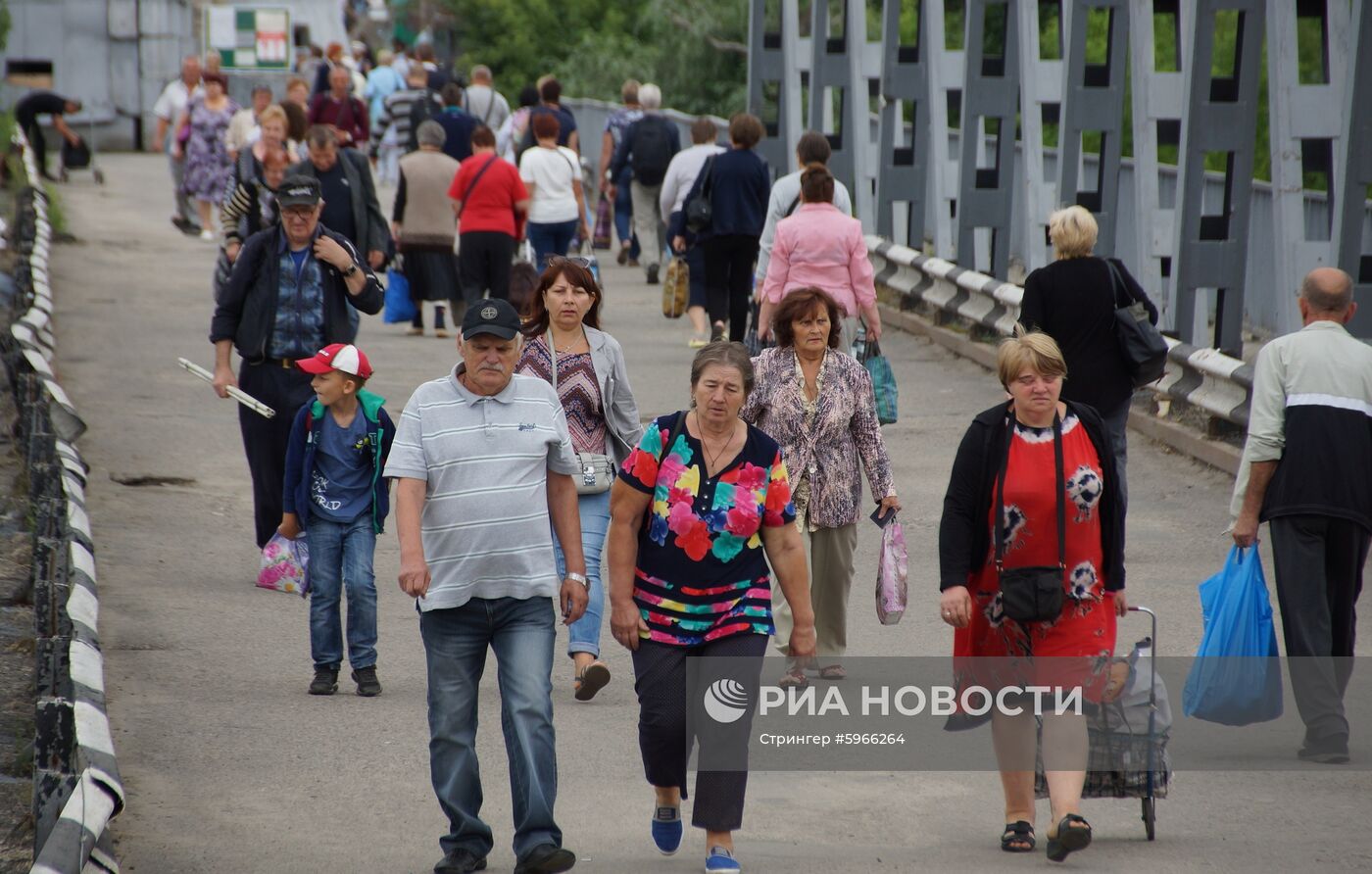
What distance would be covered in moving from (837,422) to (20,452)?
585 centimetres

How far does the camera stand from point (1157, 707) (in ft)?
20.3

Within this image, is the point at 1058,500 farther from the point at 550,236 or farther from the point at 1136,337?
the point at 550,236

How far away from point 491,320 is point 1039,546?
179cm

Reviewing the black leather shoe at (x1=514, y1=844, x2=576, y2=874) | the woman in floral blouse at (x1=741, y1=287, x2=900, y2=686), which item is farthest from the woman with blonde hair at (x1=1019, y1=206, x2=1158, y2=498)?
the black leather shoe at (x1=514, y1=844, x2=576, y2=874)

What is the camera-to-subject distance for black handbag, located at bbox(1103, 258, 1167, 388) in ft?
29.4

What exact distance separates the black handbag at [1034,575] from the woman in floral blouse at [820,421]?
5.32ft

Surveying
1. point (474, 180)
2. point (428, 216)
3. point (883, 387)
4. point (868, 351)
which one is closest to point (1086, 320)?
point (883, 387)

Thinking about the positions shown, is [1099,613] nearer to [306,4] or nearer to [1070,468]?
[1070,468]

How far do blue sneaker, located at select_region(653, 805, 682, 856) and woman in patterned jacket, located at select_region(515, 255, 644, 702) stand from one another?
171 centimetres

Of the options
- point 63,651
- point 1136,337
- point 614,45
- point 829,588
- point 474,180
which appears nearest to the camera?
point 63,651

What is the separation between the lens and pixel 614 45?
4281 centimetres

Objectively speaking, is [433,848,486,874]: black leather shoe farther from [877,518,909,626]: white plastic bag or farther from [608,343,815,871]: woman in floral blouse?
[877,518,909,626]: white plastic bag

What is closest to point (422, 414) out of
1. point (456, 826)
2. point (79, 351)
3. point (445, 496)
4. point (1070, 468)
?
Result: point (445, 496)

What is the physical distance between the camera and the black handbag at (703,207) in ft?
49.5
